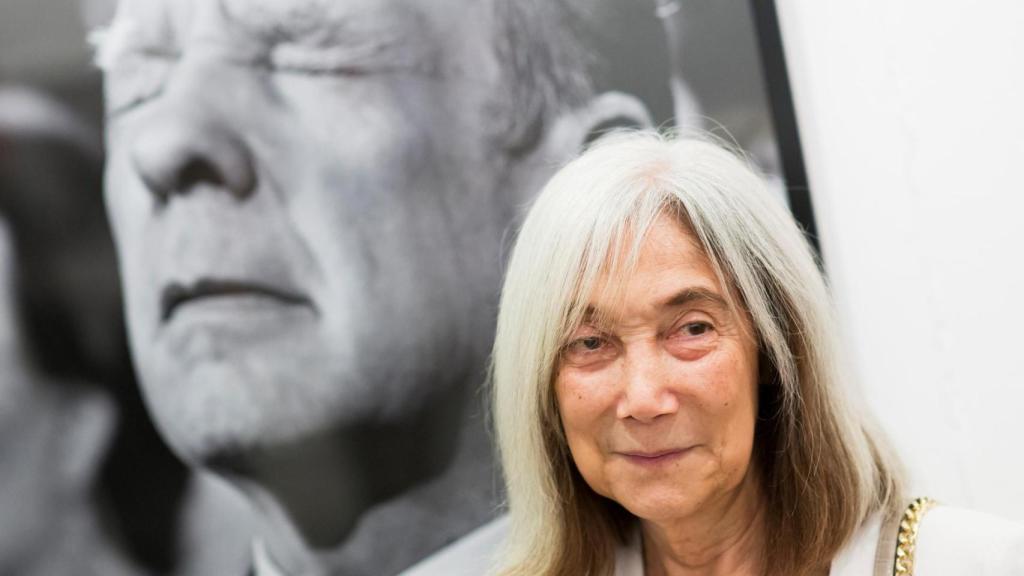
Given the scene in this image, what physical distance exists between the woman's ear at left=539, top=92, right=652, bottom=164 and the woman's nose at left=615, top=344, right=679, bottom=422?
19.1 inches

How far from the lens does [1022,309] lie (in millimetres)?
1682

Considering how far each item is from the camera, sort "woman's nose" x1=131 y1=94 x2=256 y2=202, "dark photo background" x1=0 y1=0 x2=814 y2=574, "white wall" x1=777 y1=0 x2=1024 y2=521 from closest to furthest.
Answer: "dark photo background" x1=0 y1=0 x2=814 y2=574 → "woman's nose" x1=131 y1=94 x2=256 y2=202 → "white wall" x1=777 y1=0 x2=1024 y2=521

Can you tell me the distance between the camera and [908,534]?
1.11 meters

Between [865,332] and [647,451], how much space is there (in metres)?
0.82

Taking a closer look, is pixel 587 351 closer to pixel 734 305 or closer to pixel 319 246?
pixel 734 305

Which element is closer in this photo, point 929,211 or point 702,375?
point 702,375

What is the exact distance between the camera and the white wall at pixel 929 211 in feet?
5.53

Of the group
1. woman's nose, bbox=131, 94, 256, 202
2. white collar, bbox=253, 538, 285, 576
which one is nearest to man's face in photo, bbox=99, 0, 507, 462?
woman's nose, bbox=131, 94, 256, 202

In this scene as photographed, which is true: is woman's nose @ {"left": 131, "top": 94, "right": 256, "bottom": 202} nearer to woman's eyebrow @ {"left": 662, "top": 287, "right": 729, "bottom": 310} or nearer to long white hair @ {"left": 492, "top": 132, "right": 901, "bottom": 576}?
long white hair @ {"left": 492, "top": 132, "right": 901, "bottom": 576}

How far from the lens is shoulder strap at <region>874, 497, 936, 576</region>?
1.09m

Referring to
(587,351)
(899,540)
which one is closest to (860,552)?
(899,540)

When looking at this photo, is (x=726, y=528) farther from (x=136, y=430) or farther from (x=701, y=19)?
(x=701, y=19)

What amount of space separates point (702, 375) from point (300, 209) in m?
0.49

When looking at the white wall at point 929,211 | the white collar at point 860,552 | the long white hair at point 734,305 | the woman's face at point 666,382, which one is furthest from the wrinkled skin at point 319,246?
the white wall at point 929,211
